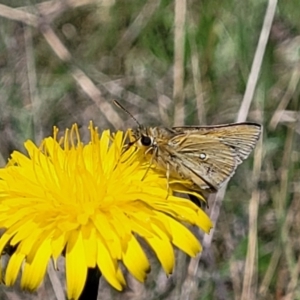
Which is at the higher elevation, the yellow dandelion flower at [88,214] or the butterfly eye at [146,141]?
the butterfly eye at [146,141]

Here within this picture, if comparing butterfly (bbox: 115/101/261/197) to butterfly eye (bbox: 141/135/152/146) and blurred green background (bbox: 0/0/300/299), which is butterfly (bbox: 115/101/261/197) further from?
blurred green background (bbox: 0/0/300/299)

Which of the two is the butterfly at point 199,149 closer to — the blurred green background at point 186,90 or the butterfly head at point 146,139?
the butterfly head at point 146,139

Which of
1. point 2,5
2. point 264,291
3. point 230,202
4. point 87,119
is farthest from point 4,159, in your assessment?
point 264,291

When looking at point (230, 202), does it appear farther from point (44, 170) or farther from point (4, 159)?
point (44, 170)

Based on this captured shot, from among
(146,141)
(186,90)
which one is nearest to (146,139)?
(146,141)

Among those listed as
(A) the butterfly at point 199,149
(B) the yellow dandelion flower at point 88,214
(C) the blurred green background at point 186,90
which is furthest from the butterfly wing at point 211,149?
(C) the blurred green background at point 186,90

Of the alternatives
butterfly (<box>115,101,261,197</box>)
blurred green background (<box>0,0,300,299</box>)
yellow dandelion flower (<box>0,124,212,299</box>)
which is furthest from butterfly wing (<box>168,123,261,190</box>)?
blurred green background (<box>0,0,300,299</box>)
